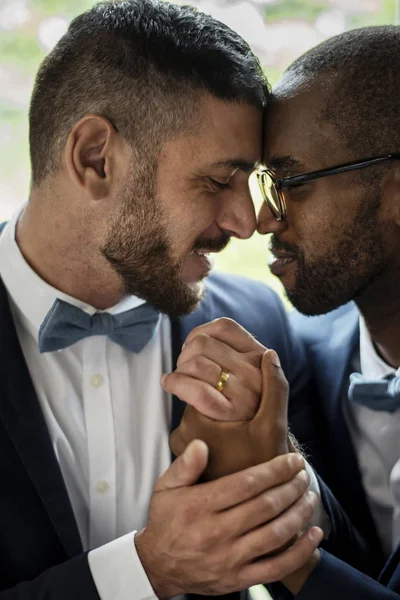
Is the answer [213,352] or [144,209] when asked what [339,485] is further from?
[144,209]

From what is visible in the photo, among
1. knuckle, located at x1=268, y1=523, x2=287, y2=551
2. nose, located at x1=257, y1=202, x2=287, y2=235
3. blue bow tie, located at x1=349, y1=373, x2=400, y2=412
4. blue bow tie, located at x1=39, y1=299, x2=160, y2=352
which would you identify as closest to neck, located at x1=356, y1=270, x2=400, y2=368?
blue bow tie, located at x1=349, y1=373, x2=400, y2=412

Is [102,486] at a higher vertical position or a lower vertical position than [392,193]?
lower

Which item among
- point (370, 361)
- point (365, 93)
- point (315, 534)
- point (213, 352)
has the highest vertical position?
point (365, 93)

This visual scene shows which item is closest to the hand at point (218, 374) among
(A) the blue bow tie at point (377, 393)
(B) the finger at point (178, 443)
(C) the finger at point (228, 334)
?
(C) the finger at point (228, 334)

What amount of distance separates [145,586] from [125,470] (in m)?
0.28

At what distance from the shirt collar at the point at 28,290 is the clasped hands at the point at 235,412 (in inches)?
14.6

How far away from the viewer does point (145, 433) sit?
175 centimetres

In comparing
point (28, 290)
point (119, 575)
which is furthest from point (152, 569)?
point (28, 290)

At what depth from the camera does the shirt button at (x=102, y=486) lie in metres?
1.65

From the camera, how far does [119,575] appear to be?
1.48 m

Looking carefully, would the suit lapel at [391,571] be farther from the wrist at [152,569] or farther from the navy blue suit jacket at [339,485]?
the wrist at [152,569]

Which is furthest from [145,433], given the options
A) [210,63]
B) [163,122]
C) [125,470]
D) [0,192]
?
[0,192]

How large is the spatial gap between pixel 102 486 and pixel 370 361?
684 mm

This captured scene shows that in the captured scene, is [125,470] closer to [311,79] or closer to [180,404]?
[180,404]
